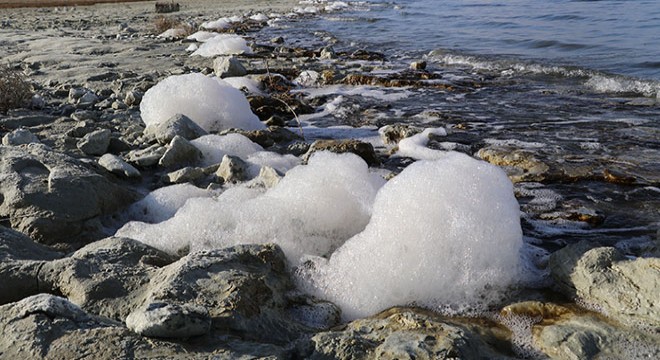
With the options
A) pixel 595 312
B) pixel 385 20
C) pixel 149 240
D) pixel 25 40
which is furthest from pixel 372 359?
pixel 385 20

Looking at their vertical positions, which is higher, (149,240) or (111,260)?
(111,260)

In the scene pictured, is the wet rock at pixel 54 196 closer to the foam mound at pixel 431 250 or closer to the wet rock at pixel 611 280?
the foam mound at pixel 431 250

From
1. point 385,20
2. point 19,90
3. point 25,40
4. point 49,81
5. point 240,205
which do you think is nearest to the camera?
point 240,205

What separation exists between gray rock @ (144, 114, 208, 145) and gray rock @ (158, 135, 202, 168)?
289 mm

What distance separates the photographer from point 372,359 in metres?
1.89

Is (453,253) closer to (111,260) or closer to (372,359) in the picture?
(372,359)

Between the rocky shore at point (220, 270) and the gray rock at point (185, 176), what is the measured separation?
1 cm

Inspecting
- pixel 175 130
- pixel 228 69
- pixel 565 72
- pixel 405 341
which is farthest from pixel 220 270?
pixel 565 72

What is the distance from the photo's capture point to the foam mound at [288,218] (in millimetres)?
3094

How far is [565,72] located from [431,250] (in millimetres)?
7444

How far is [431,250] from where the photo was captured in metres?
2.71

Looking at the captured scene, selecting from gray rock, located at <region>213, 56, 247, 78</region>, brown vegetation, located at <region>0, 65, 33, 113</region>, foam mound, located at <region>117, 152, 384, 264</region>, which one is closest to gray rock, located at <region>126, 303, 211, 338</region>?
foam mound, located at <region>117, 152, 384, 264</region>

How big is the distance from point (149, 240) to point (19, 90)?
13.4 ft

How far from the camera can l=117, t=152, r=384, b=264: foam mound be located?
3.09m
